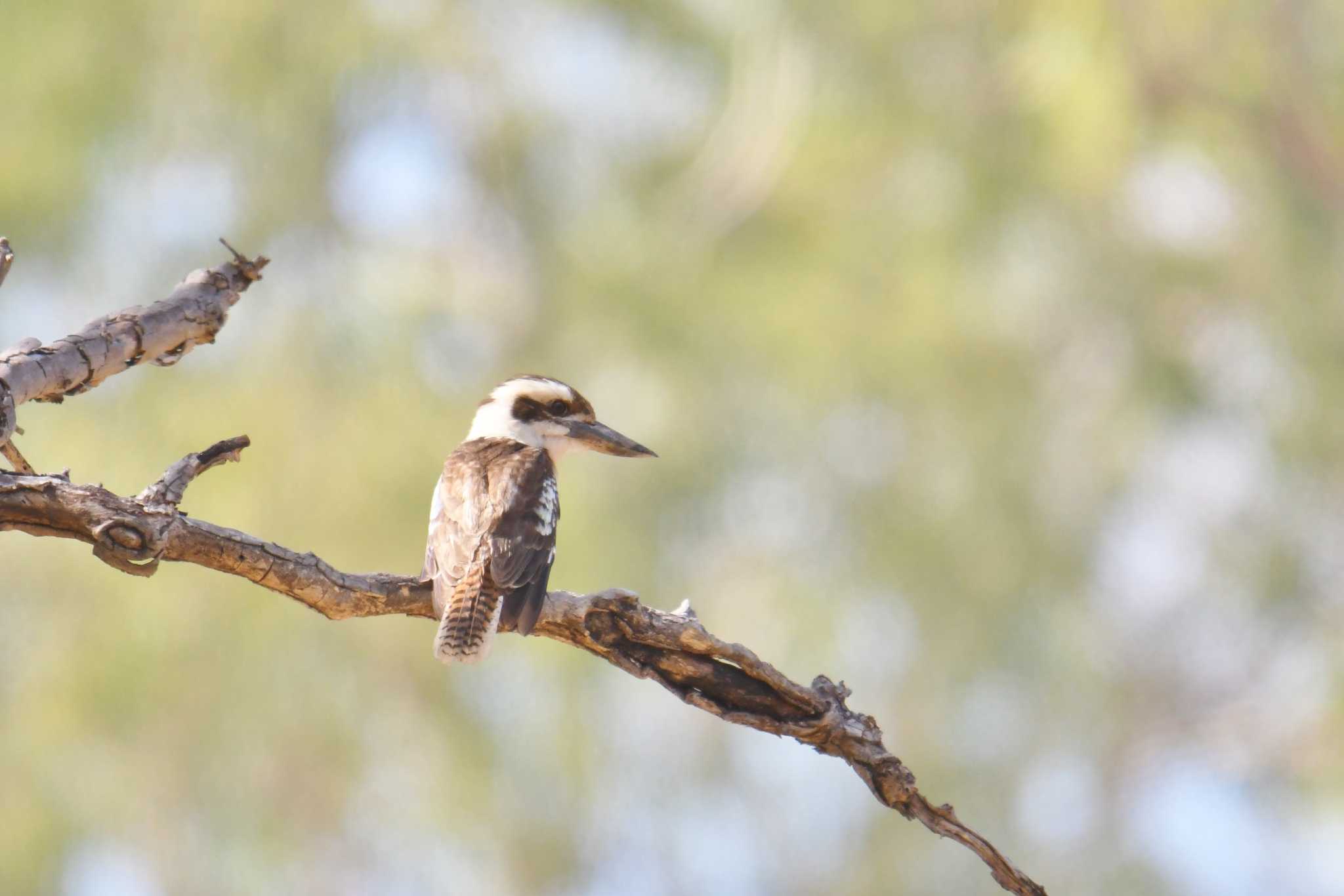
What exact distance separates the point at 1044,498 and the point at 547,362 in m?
3.57

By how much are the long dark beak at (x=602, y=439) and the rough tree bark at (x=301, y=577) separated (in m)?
1.83

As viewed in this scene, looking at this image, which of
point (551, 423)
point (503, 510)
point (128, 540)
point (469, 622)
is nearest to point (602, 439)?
point (551, 423)

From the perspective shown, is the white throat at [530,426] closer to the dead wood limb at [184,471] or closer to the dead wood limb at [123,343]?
the dead wood limb at [123,343]

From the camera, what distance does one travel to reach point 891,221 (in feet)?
36.7

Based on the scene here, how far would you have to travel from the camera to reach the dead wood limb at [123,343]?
9.15ft

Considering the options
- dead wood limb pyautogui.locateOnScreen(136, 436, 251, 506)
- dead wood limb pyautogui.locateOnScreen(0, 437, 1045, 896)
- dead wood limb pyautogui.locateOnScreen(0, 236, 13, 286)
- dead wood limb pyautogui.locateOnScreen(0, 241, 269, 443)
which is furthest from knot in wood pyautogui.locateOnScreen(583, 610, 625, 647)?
dead wood limb pyautogui.locateOnScreen(0, 236, 13, 286)

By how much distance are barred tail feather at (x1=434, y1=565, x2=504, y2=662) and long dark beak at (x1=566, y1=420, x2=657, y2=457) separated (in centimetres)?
123

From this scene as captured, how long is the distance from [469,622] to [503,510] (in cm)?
54

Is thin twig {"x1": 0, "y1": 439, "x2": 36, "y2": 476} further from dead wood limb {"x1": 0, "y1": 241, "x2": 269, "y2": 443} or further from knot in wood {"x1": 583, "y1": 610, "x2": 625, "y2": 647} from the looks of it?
knot in wood {"x1": 583, "y1": 610, "x2": 625, "y2": 647}

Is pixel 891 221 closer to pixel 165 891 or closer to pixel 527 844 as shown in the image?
pixel 527 844

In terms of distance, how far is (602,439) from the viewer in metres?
4.97

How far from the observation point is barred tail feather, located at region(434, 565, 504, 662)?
11.8 ft

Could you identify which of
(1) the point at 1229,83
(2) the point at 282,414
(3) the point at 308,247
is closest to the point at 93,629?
(2) the point at 282,414

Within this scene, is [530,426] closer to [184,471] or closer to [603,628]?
[603,628]
